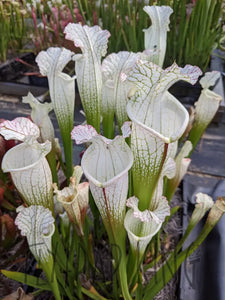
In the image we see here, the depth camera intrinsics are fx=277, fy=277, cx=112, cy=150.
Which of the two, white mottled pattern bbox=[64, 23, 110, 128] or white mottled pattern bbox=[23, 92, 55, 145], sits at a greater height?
white mottled pattern bbox=[64, 23, 110, 128]

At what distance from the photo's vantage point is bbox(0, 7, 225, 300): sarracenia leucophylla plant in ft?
1.33

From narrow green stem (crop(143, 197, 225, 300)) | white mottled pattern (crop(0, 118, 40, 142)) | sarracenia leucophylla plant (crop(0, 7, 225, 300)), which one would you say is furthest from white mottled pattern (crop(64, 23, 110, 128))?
narrow green stem (crop(143, 197, 225, 300))

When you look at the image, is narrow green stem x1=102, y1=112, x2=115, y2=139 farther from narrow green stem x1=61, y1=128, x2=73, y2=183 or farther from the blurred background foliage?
the blurred background foliage

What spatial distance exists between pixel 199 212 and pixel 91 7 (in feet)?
5.23

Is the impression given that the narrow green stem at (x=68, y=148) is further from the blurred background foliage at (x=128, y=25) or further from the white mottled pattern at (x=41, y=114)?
the blurred background foliage at (x=128, y=25)

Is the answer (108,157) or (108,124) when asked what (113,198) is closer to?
(108,157)

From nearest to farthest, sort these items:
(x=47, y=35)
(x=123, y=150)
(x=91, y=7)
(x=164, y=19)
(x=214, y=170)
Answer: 1. (x=123, y=150)
2. (x=164, y=19)
3. (x=214, y=170)
4. (x=91, y=7)
5. (x=47, y=35)

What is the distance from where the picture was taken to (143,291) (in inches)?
24.1

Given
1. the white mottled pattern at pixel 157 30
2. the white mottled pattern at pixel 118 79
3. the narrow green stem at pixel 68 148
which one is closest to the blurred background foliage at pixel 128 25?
the white mottled pattern at pixel 157 30

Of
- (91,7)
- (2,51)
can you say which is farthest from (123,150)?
(2,51)

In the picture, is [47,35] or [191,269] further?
[47,35]

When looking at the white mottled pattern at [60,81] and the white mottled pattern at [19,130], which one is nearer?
the white mottled pattern at [19,130]

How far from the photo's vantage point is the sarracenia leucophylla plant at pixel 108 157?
405mm

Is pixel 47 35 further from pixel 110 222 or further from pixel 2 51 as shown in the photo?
pixel 110 222
